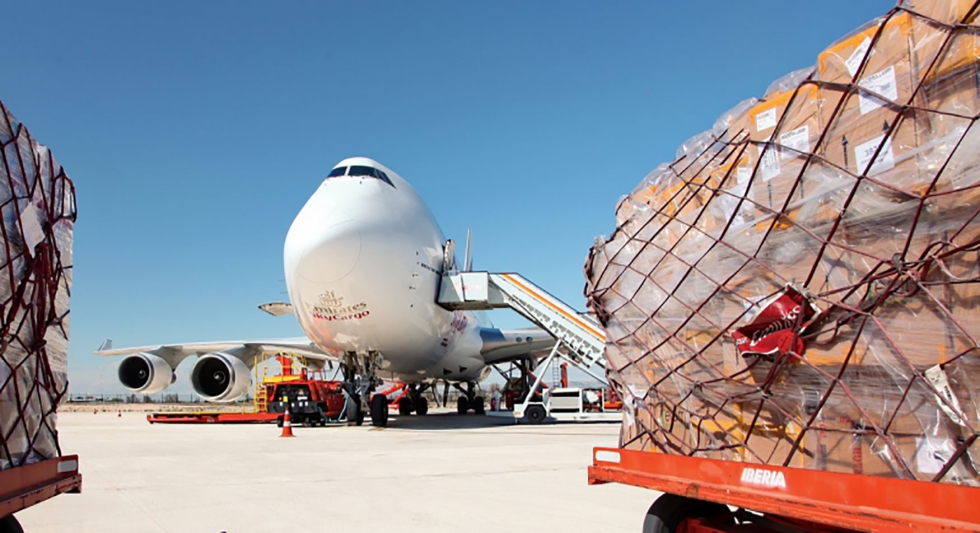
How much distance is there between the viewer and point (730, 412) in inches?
134

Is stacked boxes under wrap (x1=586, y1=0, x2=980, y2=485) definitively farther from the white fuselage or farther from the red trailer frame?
the white fuselage

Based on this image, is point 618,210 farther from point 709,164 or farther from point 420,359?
point 420,359

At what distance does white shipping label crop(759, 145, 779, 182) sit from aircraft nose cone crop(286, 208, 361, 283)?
38.3 ft

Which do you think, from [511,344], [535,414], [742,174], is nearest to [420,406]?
[511,344]

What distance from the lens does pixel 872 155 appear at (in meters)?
2.64

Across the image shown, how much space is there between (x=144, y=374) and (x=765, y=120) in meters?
23.6

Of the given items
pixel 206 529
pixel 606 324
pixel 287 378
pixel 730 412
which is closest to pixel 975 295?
pixel 730 412

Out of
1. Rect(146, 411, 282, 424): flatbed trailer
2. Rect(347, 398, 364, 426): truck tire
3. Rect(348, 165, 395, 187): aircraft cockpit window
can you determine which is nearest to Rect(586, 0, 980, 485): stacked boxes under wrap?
Rect(348, 165, 395, 187): aircraft cockpit window

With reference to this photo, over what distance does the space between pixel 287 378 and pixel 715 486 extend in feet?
75.1

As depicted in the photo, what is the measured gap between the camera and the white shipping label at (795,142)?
3.01 metres

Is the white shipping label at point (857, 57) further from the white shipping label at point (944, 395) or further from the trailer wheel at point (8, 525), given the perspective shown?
the trailer wheel at point (8, 525)

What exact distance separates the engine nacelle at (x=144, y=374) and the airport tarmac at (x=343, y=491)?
1074 cm

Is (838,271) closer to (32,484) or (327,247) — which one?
(32,484)

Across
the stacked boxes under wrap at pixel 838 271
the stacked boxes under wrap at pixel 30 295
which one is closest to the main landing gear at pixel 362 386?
the stacked boxes under wrap at pixel 30 295
